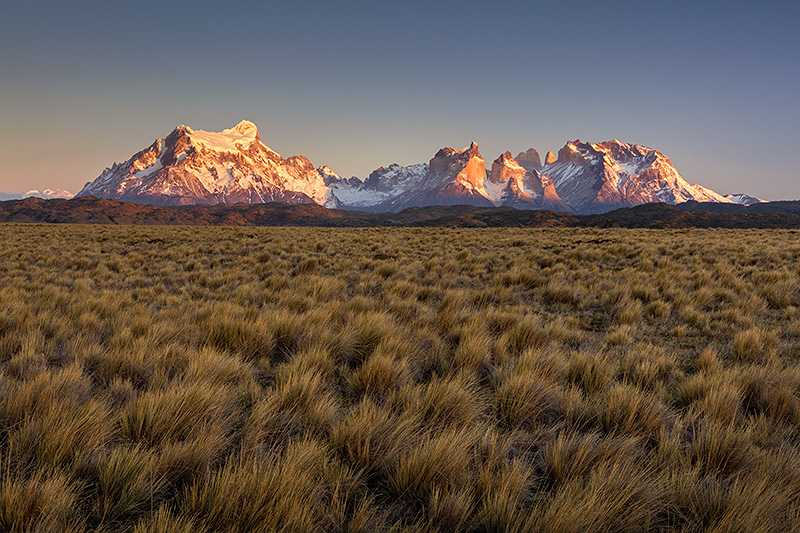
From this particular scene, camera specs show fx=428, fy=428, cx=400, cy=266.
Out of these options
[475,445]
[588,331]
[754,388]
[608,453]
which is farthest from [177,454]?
[588,331]

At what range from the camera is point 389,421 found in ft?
9.40

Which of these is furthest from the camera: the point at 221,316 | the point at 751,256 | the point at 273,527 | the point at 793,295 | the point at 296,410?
the point at 751,256

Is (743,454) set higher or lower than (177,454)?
lower

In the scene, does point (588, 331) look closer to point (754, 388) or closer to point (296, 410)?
point (754, 388)

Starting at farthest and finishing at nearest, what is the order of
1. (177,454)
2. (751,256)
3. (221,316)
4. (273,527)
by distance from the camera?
(751,256) → (221,316) → (177,454) → (273,527)

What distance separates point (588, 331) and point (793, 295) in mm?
5697

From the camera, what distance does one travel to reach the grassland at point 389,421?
212 cm

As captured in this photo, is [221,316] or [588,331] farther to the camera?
[588,331]

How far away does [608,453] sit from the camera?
269 cm

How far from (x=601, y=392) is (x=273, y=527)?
3.05 metres

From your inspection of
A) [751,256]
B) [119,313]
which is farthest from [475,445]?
[751,256]

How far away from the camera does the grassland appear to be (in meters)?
2.12

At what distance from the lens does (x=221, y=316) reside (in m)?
6.01

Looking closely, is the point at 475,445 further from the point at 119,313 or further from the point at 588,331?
the point at 119,313
